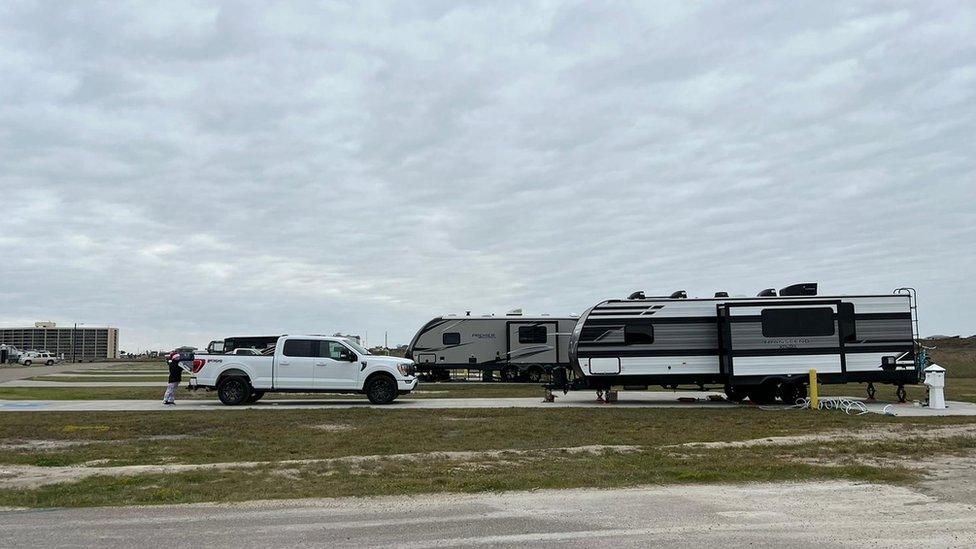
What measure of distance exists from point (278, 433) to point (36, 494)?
5.96 meters

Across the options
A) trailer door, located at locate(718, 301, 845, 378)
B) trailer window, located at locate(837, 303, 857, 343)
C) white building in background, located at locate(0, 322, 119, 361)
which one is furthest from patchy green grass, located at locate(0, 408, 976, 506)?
white building in background, located at locate(0, 322, 119, 361)

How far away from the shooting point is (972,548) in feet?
20.8

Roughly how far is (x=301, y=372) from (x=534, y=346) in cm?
1419

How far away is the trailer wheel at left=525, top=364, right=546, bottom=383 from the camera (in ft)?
110

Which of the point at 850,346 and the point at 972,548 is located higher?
the point at 850,346

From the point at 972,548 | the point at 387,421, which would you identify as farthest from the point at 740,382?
the point at 972,548

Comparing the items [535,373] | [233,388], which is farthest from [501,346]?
[233,388]

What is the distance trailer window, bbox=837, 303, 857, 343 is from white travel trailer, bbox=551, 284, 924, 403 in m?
0.03

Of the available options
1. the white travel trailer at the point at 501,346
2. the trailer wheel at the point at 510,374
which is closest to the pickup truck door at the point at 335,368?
the white travel trailer at the point at 501,346

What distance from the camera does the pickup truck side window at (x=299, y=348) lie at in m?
21.3

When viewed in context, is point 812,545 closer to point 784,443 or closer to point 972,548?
point 972,548

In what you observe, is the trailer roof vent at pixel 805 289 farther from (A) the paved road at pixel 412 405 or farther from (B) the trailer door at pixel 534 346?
(B) the trailer door at pixel 534 346

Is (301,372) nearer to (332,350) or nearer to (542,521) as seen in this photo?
(332,350)

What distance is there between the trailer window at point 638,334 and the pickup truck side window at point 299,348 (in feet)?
28.3
